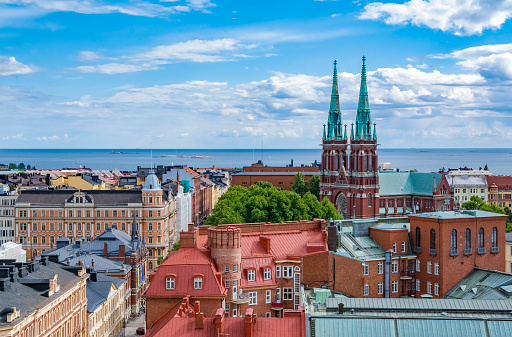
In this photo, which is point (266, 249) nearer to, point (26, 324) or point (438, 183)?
point (26, 324)

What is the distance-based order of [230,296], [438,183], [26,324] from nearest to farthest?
1. [26,324]
2. [230,296]
3. [438,183]

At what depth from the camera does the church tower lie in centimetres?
13800

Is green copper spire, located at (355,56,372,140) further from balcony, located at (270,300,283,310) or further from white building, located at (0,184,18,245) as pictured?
balcony, located at (270,300,283,310)

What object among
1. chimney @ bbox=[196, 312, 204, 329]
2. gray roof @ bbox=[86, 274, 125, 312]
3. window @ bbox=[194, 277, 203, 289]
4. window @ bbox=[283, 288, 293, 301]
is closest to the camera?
chimney @ bbox=[196, 312, 204, 329]

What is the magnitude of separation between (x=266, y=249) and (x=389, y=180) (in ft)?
307

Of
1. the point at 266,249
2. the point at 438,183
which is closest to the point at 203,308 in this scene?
the point at 266,249

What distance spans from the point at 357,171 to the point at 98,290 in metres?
81.5

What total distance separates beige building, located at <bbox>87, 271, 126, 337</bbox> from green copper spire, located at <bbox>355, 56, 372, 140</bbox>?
78.9 metres

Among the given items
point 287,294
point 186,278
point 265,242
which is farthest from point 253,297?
point 186,278

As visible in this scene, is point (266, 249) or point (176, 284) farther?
point (266, 249)

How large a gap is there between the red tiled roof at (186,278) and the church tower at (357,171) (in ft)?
291

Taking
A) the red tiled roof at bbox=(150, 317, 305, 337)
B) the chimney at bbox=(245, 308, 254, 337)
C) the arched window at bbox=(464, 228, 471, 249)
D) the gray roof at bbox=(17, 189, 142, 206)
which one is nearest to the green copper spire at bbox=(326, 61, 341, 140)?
the gray roof at bbox=(17, 189, 142, 206)

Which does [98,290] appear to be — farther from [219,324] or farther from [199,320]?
[219,324]

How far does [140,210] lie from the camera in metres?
113
